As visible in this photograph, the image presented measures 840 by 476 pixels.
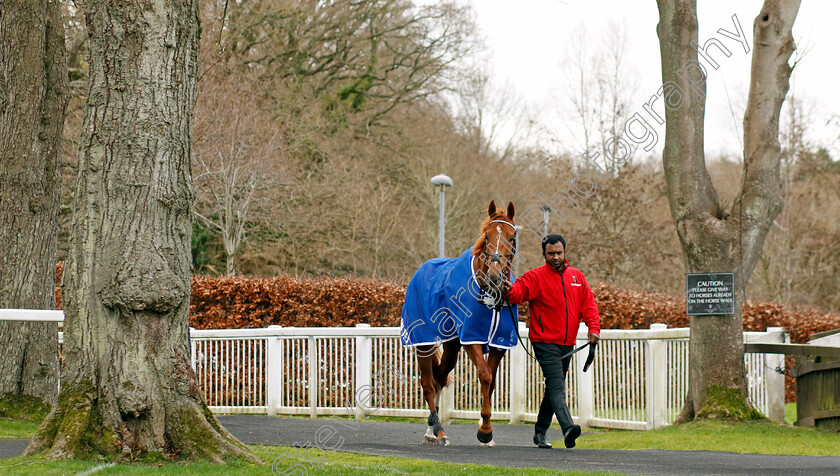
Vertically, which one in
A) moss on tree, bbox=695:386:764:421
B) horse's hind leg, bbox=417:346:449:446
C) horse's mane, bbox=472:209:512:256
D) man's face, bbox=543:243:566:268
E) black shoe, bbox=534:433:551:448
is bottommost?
black shoe, bbox=534:433:551:448

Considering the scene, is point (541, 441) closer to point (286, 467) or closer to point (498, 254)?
point (498, 254)

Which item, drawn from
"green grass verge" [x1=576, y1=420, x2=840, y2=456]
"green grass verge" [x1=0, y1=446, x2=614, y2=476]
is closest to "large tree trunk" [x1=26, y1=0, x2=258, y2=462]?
"green grass verge" [x1=0, y1=446, x2=614, y2=476]

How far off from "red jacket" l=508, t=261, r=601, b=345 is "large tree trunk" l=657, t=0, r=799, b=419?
2516 mm

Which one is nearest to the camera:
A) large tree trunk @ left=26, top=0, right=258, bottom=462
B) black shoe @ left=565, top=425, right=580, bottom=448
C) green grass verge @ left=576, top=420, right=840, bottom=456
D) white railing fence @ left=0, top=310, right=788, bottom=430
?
large tree trunk @ left=26, top=0, right=258, bottom=462

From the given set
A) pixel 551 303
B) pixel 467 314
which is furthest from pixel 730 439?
pixel 467 314

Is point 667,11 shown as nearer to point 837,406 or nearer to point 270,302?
point 837,406

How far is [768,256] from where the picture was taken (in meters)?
33.8

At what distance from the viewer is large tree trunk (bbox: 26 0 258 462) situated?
20.7ft

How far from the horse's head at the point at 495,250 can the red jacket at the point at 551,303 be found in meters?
0.25

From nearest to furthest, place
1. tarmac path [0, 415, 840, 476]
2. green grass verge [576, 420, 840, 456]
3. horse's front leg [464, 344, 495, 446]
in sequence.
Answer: tarmac path [0, 415, 840, 476], green grass verge [576, 420, 840, 456], horse's front leg [464, 344, 495, 446]

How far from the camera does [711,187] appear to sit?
10664 millimetres

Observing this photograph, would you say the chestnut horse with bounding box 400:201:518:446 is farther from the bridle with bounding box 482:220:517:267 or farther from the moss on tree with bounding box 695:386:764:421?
the moss on tree with bounding box 695:386:764:421

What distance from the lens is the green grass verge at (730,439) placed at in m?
8.51

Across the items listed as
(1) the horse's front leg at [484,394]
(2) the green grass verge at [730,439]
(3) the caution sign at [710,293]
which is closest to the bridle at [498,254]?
(1) the horse's front leg at [484,394]
